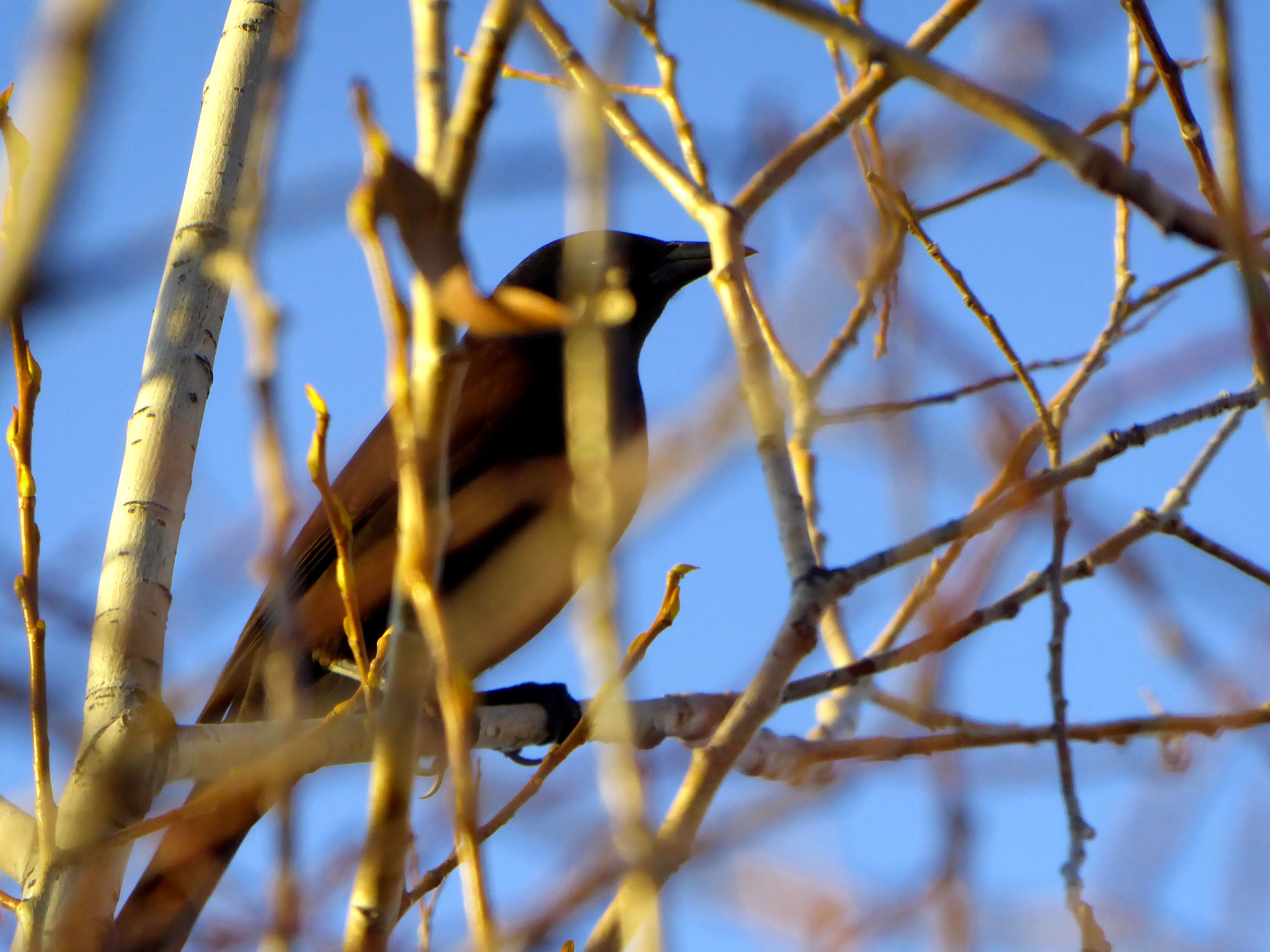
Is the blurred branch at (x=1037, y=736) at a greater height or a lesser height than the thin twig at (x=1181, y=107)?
lesser

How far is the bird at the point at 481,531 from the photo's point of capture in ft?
12.1

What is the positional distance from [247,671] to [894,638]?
1.89 m

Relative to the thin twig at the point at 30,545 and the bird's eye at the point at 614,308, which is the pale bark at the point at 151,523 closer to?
the thin twig at the point at 30,545

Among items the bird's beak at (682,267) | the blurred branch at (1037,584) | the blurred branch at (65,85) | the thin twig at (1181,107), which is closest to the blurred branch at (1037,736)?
the blurred branch at (1037,584)

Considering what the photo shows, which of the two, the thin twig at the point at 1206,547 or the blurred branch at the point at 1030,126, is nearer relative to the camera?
the blurred branch at the point at 1030,126

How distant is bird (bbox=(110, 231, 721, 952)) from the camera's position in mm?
3701

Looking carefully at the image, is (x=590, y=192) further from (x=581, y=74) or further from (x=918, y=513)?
(x=581, y=74)

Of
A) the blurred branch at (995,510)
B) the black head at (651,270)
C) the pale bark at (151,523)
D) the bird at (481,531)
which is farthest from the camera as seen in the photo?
the black head at (651,270)

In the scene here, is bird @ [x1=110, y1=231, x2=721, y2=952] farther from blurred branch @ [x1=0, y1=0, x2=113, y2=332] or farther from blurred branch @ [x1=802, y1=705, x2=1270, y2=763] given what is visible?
blurred branch @ [x1=0, y1=0, x2=113, y2=332]

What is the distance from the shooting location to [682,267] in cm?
477

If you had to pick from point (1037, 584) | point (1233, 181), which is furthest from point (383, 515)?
point (1233, 181)

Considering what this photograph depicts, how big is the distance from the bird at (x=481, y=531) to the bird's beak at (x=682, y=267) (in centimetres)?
38

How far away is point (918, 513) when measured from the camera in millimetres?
1996

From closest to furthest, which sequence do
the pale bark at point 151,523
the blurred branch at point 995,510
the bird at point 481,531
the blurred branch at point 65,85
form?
the blurred branch at point 65,85, the blurred branch at point 995,510, the pale bark at point 151,523, the bird at point 481,531
